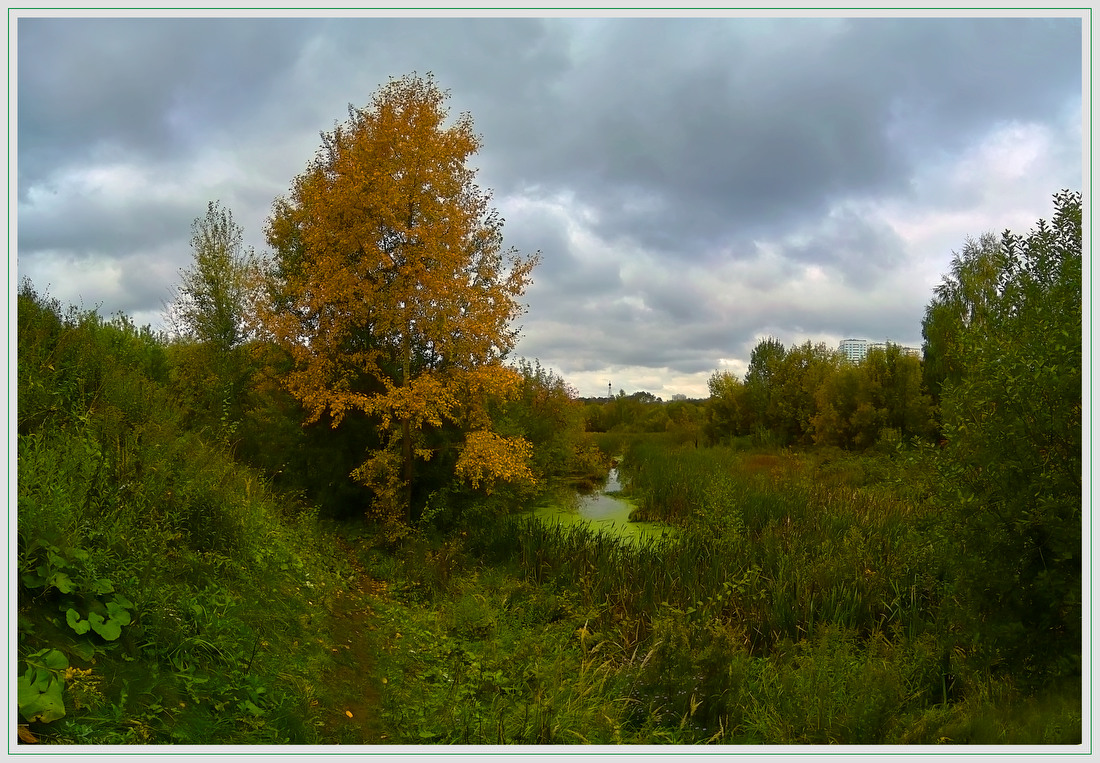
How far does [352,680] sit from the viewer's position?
208 inches

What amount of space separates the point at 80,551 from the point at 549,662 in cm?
408

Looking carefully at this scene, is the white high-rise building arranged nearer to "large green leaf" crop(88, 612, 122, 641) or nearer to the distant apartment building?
the distant apartment building

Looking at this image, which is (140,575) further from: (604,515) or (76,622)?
(604,515)

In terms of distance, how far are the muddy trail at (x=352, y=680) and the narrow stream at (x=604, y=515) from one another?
528 centimetres

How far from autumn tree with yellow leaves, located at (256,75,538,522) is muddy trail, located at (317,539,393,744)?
3.27 metres

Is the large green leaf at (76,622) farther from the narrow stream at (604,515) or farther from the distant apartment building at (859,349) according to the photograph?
the distant apartment building at (859,349)

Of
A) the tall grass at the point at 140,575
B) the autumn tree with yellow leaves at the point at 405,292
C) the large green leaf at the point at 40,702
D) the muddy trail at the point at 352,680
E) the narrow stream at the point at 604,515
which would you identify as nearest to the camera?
the large green leaf at the point at 40,702

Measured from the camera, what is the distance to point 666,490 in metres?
16.5

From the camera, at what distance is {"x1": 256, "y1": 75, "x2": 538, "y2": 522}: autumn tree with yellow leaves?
10.1m

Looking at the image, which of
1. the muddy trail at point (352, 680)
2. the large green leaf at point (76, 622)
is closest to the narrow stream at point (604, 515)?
the muddy trail at point (352, 680)

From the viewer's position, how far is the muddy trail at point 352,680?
4.39 m

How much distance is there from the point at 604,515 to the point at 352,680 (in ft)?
39.7

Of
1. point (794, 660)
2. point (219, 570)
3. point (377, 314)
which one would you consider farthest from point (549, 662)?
point (377, 314)

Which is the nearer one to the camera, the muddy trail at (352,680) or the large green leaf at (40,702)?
the large green leaf at (40,702)
